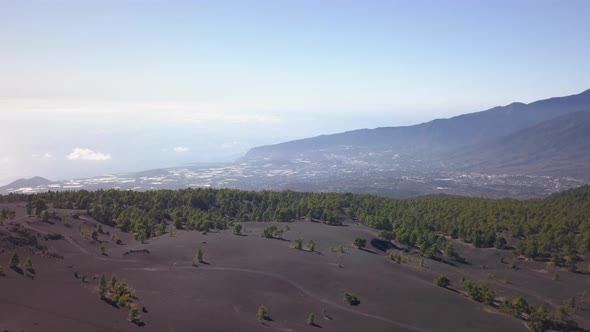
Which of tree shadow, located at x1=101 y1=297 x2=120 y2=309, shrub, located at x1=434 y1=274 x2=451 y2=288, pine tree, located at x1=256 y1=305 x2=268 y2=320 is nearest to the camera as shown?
tree shadow, located at x1=101 y1=297 x2=120 y2=309

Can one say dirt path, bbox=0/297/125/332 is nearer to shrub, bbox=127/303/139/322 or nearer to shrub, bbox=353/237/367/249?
shrub, bbox=127/303/139/322

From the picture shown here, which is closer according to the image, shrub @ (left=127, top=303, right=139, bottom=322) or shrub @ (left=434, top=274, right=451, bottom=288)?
shrub @ (left=127, top=303, right=139, bottom=322)

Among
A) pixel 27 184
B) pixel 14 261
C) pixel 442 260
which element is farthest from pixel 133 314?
pixel 27 184

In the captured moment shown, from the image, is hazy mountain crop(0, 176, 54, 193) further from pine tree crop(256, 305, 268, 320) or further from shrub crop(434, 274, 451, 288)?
shrub crop(434, 274, 451, 288)

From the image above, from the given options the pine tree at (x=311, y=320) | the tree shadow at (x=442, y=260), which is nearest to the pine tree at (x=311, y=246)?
the tree shadow at (x=442, y=260)

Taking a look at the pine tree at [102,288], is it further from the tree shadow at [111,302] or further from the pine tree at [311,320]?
the pine tree at [311,320]

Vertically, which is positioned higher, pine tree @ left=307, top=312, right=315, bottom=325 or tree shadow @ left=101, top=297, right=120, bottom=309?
tree shadow @ left=101, top=297, right=120, bottom=309

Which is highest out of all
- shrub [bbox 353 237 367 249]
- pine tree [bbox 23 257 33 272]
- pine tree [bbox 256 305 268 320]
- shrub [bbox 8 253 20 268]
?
shrub [bbox 8 253 20 268]

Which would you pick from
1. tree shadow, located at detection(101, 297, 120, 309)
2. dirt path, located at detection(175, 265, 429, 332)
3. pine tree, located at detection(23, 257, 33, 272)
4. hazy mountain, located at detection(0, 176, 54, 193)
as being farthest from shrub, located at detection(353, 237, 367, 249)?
hazy mountain, located at detection(0, 176, 54, 193)

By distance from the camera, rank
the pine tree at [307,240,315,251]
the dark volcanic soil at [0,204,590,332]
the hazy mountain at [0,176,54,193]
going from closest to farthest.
Answer: the dark volcanic soil at [0,204,590,332]
the pine tree at [307,240,315,251]
the hazy mountain at [0,176,54,193]
